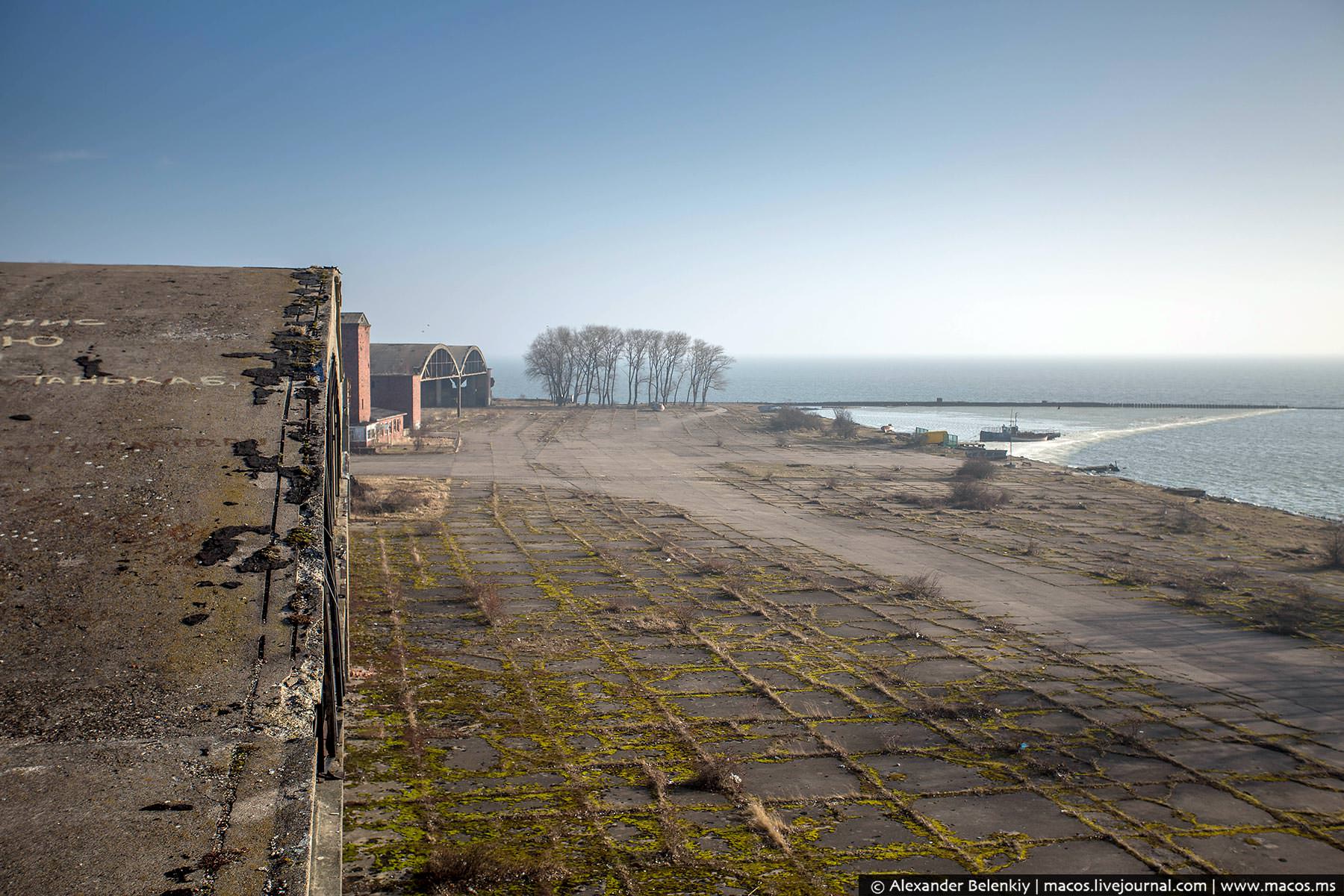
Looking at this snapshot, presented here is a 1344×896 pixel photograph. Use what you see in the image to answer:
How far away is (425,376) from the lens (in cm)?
6475

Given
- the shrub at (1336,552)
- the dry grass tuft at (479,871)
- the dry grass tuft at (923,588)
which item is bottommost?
the dry grass tuft at (479,871)

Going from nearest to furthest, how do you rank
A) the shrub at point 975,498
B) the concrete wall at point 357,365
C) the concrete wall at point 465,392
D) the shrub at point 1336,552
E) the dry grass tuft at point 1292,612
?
the dry grass tuft at point 1292,612 < the shrub at point 1336,552 < the shrub at point 975,498 < the concrete wall at point 357,365 < the concrete wall at point 465,392

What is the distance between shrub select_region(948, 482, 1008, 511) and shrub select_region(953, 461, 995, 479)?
20.5 ft

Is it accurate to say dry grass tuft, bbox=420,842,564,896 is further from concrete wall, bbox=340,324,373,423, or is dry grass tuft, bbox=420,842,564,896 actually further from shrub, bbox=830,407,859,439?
shrub, bbox=830,407,859,439

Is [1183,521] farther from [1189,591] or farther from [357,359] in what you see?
[357,359]

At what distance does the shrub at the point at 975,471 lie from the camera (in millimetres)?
41094

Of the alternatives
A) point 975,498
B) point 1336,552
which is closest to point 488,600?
point 975,498

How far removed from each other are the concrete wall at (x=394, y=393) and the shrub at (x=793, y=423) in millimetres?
29272

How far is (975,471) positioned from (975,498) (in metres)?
8.70

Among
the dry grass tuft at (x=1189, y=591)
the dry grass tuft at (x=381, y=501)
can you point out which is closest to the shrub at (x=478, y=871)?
the dry grass tuft at (x=1189, y=591)

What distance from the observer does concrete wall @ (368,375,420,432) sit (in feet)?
166

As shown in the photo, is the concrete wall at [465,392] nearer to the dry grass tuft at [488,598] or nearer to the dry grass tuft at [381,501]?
the dry grass tuft at [381,501]

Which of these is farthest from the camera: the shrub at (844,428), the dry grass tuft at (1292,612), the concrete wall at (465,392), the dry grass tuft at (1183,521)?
the concrete wall at (465,392)

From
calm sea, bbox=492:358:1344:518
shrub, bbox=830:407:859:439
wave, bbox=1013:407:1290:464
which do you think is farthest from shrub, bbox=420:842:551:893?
wave, bbox=1013:407:1290:464
